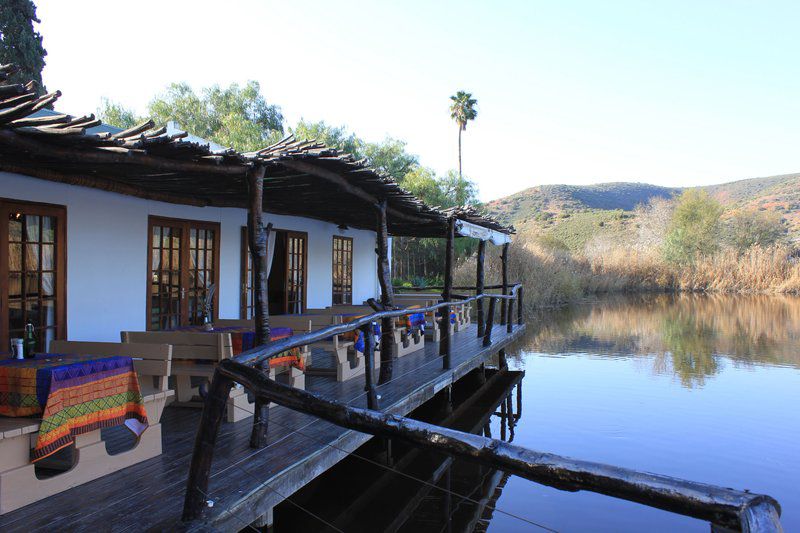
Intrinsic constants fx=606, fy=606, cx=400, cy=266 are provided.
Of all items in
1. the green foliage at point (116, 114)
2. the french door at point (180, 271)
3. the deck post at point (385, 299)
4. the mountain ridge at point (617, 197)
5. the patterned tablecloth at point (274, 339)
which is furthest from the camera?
the mountain ridge at point (617, 197)

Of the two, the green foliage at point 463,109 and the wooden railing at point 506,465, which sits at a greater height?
the green foliage at point 463,109

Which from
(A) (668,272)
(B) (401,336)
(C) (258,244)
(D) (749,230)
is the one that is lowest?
(B) (401,336)

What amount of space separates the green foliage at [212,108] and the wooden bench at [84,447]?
30.7m

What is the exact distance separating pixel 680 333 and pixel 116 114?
29.4 meters

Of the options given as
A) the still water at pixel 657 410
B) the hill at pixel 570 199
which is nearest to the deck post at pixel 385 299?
the still water at pixel 657 410

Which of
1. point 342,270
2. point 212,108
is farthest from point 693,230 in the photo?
point 342,270

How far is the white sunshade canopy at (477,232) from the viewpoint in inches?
400

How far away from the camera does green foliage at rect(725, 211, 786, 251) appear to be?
41.5 m

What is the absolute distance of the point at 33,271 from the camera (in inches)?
247

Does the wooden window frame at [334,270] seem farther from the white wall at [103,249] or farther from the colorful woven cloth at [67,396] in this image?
the colorful woven cloth at [67,396]

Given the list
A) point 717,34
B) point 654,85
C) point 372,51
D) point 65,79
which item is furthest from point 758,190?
point 65,79

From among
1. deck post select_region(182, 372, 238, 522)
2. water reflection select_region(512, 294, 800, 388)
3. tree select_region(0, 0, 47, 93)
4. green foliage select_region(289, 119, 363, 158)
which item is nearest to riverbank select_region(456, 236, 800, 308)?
water reflection select_region(512, 294, 800, 388)

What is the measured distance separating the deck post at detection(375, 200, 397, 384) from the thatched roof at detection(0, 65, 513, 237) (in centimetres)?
36

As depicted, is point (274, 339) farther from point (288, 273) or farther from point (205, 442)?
point (288, 273)
